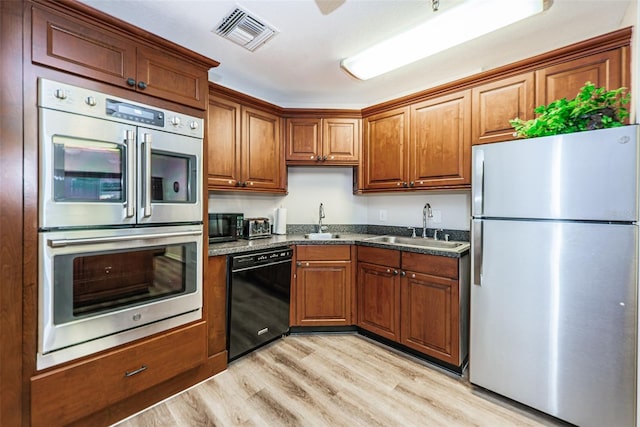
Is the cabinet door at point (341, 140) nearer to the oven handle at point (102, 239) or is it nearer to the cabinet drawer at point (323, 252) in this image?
the cabinet drawer at point (323, 252)

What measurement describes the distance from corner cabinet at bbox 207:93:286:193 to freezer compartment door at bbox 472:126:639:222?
1.86 meters

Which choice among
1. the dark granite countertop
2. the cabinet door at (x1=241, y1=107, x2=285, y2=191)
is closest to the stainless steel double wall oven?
the dark granite countertop

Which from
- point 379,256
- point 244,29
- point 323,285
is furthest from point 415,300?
point 244,29

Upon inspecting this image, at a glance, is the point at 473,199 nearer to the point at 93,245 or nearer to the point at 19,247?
the point at 93,245

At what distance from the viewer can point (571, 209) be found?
1514 millimetres

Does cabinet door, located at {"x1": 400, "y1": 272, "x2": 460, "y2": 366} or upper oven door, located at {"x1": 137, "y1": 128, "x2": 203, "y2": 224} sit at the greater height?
upper oven door, located at {"x1": 137, "y1": 128, "x2": 203, "y2": 224}

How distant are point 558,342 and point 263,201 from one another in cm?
267

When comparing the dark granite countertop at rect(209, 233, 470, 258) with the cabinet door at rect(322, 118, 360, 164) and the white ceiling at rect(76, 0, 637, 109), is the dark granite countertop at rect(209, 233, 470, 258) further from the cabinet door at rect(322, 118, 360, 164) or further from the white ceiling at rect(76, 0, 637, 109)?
the white ceiling at rect(76, 0, 637, 109)

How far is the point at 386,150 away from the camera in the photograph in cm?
282

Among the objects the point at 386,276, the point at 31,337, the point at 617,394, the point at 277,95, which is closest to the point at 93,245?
the point at 31,337

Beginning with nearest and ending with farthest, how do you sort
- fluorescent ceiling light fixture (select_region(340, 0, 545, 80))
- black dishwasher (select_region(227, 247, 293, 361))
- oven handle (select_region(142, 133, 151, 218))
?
fluorescent ceiling light fixture (select_region(340, 0, 545, 80)) < oven handle (select_region(142, 133, 151, 218)) < black dishwasher (select_region(227, 247, 293, 361))

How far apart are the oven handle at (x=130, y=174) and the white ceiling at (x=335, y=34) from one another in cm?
81

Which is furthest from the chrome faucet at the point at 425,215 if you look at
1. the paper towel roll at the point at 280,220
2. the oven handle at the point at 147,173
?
the oven handle at the point at 147,173

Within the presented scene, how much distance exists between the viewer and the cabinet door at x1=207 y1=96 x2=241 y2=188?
7.75ft
